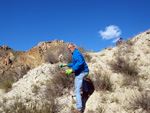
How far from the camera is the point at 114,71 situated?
5316 millimetres

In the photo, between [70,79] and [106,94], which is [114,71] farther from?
[70,79]

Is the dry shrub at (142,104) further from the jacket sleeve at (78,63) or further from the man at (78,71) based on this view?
the jacket sleeve at (78,63)

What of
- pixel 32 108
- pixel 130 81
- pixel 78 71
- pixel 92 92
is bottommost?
pixel 32 108

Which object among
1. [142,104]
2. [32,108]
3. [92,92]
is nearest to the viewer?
[142,104]

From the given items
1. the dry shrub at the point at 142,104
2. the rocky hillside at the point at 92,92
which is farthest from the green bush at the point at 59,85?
the dry shrub at the point at 142,104

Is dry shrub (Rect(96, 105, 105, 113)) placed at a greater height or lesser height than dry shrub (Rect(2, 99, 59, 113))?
lesser

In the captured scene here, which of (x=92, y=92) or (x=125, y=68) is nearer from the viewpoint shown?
(x=92, y=92)

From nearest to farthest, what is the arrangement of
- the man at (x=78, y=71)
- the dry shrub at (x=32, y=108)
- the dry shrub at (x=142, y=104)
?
1. the dry shrub at (x=142, y=104)
2. the man at (x=78, y=71)
3. the dry shrub at (x=32, y=108)

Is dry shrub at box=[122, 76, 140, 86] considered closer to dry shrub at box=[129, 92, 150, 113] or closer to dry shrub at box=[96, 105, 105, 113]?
dry shrub at box=[129, 92, 150, 113]

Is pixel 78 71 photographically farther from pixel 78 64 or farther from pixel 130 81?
pixel 130 81

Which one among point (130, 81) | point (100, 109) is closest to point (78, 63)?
point (100, 109)

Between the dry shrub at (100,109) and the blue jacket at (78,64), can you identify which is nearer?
the blue jacket at (78,64)

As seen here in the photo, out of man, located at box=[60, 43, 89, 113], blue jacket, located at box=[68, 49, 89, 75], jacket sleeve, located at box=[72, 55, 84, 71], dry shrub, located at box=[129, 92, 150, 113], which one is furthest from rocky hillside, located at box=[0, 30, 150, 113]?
jacket sleeve, located at box=[72, 55, 84, 71]

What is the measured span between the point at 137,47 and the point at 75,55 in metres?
5.11
